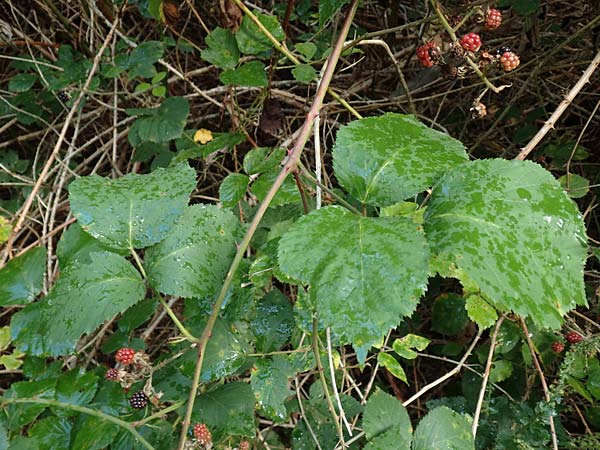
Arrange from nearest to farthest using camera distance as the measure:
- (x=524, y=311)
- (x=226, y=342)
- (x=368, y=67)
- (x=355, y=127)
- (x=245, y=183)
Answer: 1. (x=524, y=311)
2. (x=355, y=127)
3. (x=226, y=342)
4. (x=245, y=183)
5. (x=368, y=67)

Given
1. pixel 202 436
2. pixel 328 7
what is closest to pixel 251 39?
pixel 328 7

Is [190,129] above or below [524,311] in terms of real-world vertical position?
below

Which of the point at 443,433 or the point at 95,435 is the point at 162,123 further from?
the point at 443,433

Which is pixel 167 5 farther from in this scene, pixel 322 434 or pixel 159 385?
pixel 322 434

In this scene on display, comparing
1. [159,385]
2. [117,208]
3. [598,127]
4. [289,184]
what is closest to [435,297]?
[598,127]

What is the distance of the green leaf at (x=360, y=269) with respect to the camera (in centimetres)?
47

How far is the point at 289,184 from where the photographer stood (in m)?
0.88

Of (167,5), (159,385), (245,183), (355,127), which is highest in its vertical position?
(355,127)

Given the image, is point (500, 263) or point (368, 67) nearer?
point (500, 263)

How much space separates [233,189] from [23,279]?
0.49 meters

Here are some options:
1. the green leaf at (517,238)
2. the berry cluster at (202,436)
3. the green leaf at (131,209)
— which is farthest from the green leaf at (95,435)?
the green leaf at (517,238)

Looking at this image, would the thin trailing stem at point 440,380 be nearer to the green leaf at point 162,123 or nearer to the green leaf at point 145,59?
the green leaf at point 162,123

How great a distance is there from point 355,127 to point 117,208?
0.33m

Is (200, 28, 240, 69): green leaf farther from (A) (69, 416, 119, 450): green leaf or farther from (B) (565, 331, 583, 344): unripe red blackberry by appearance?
(B) (565, 331, 583, 344): unripe red blackberry
